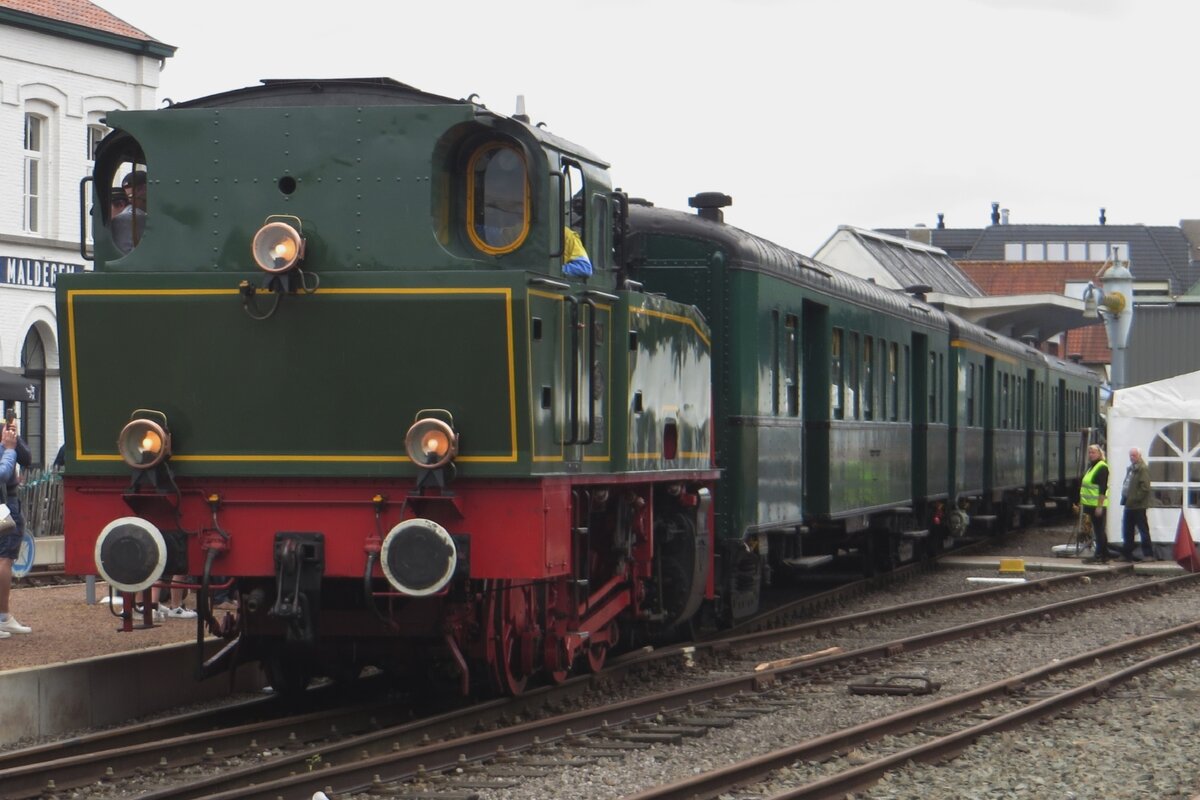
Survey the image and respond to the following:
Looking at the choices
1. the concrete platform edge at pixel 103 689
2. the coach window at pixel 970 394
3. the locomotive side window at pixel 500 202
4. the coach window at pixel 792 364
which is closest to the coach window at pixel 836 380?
the coach window at pixel 792 364

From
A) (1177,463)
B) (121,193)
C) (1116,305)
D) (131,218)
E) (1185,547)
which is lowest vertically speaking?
(1185,547)

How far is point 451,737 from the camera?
1001cm

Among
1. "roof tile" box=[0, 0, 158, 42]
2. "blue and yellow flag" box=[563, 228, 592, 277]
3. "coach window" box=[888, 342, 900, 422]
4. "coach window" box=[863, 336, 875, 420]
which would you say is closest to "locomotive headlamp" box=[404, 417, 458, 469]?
"blue and yellow flag" box=[563, 228, 592, 277]

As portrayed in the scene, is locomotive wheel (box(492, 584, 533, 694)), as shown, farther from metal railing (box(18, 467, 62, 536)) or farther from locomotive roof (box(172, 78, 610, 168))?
metal railing (box(18, 467, 62, 536))

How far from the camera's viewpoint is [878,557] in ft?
70.8

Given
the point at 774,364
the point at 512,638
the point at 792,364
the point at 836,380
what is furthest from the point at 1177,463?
the point at 512,638

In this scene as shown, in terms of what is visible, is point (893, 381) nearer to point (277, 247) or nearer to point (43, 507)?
point (43, 507)

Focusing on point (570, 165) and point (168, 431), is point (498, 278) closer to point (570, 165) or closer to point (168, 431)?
point (570, 165)

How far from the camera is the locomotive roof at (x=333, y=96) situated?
9.60 m

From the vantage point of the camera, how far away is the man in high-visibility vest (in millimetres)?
25281

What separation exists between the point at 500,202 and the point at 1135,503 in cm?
1678

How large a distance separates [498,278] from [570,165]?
1148 mm

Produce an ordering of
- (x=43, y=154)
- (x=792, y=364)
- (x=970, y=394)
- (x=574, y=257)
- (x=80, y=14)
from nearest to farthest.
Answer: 1. (x=574, y=257)
2. (x=792, y=364)
3. (x=970, y=394)
4. (x=43, y=154)
5. (x=80, y=14)

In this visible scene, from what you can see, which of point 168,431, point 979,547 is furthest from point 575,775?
point 979,547
